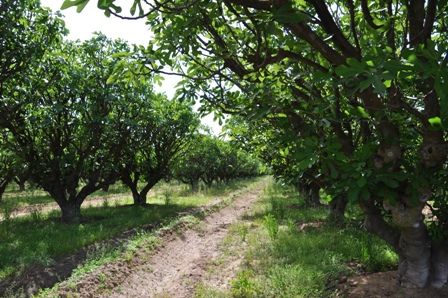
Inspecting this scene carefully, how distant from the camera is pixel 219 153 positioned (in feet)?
140

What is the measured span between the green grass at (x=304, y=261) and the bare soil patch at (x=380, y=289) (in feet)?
0.94

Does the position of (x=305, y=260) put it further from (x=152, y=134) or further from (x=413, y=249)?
(x=152, y=134)

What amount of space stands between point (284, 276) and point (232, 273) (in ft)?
5.59

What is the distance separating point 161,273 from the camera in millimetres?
8812

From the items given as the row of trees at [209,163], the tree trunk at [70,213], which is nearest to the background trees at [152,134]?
the tree trunk at [70,213]

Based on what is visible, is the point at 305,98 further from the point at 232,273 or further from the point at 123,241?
the point at 123,241

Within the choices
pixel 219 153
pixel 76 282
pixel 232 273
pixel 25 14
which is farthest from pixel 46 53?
pixel 219 153

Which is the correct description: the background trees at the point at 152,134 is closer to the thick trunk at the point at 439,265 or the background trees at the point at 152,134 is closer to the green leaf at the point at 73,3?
the thick trunk at the point at 439,265

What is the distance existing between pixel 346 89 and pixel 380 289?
359cm

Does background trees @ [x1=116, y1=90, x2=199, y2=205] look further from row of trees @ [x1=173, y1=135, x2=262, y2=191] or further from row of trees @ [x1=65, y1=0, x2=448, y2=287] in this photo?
row of trees @ [x1=173, y1=135, x2=262, y2=191]

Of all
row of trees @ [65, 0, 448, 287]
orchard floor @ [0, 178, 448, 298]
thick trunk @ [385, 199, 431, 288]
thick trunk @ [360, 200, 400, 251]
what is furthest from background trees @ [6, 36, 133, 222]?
thick trunk @ [385, 199, 431, 288]

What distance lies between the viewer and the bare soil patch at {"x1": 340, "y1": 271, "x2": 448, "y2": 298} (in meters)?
4.90

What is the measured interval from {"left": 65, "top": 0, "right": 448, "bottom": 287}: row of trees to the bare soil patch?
4.8 inches

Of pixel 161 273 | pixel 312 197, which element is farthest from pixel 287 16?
pixel 312 197
